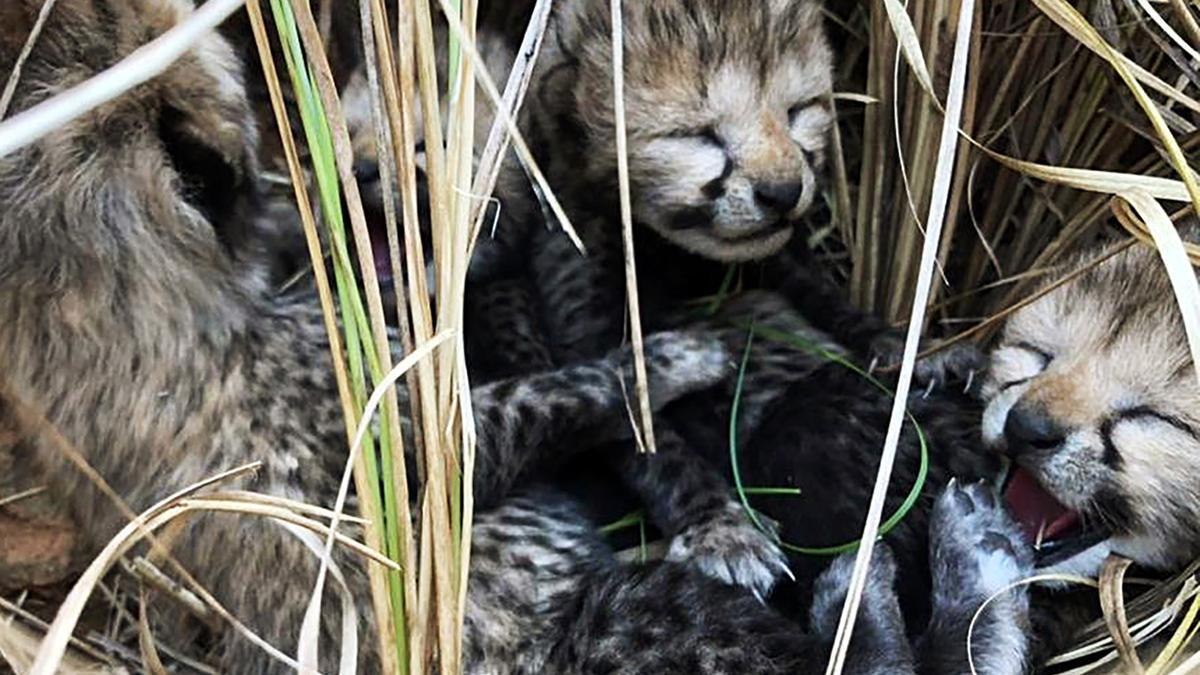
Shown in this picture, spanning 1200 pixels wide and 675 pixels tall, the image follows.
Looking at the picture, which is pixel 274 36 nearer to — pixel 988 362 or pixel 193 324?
pixel 193 324

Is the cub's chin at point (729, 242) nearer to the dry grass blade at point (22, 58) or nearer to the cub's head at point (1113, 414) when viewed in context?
the cub's head at point (1113, 414)

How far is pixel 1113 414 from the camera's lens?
2.15 meters

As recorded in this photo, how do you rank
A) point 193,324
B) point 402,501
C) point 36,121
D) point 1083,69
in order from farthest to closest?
1. point 1083,69
2. point 193,324
3. point 402,501
4. point 36,121

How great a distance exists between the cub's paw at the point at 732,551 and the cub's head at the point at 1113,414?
36cm

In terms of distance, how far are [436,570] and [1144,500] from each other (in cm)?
97

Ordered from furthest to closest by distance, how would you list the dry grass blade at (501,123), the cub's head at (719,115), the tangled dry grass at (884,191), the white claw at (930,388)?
the white claw at (930,388) → the cub's head at (719,115) → the dry grass blade at (501,123) → the tangled dry grass at (884,191)

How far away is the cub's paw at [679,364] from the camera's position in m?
2.58

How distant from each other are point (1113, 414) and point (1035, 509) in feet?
1.04

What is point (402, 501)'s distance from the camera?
183cm

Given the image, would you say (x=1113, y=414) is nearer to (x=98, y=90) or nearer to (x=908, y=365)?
(x=908, y=365)

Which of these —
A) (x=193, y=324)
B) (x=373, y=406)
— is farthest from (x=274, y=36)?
(x=373, y=406)

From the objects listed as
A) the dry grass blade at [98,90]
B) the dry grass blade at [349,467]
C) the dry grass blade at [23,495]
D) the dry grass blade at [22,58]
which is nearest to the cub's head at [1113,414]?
the dry grass blade at [349,467]

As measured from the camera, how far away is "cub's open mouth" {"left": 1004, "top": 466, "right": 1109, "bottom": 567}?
2.33 meters

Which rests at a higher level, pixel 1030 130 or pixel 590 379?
pixel 1030 130
